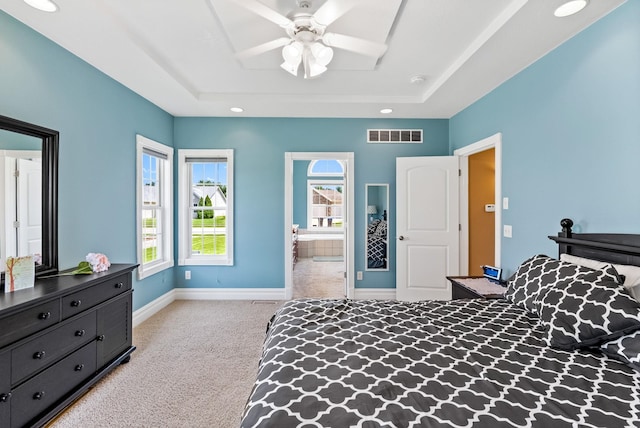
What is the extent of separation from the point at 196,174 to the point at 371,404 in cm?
392

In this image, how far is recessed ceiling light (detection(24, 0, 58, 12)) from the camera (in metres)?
1.77

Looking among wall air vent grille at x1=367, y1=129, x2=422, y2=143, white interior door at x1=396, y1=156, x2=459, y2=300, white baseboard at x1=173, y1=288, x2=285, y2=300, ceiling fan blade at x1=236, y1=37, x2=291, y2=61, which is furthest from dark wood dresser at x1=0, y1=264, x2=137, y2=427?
wall air vent grille at x1=367, y1=129, x2=422, y2=143

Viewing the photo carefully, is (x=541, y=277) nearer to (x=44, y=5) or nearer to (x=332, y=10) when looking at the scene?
(x=332, y=10)

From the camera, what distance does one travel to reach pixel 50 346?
175 centimetres

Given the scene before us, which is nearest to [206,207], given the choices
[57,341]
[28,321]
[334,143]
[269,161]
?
[269,161]

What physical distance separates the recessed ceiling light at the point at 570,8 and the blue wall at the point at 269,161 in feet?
7.34

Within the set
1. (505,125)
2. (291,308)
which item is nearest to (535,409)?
(291,308)

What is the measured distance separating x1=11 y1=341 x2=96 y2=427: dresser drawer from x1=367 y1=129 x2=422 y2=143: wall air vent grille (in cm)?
369

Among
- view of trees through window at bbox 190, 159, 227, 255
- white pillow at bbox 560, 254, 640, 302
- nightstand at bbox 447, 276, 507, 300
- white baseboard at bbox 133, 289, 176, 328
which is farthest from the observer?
view of trees through window at bbox 190, 159, 227, 255

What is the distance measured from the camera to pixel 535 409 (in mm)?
904

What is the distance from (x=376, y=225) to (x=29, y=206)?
11.5 ft

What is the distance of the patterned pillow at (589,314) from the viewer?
1212mm

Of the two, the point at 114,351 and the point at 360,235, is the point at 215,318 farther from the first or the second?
the point at 360,235

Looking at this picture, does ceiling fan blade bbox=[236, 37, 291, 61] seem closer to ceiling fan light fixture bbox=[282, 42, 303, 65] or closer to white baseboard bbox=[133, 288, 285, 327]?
ceiling fan light fixture bbox=[282, 42, 303, 65]
